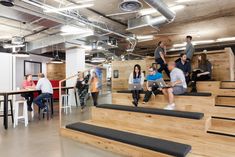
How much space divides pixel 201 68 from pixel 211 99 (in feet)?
5.61

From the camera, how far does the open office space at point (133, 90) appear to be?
124 inches

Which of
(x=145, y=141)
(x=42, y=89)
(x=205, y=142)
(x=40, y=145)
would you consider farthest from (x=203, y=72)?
(x=42, y=89)

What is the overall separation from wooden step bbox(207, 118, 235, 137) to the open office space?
15 mm

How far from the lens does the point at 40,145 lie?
3734mm

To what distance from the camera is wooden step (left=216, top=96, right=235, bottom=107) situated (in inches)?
161

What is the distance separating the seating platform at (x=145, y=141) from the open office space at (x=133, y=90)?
0.04ft

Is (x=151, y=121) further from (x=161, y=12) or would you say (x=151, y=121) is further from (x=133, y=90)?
(x=161, y=12)

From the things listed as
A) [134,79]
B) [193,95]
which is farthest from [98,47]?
[193,95]

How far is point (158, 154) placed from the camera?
8.38 ft

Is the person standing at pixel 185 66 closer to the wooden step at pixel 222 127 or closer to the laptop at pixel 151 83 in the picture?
the laptop at pixel 151 83

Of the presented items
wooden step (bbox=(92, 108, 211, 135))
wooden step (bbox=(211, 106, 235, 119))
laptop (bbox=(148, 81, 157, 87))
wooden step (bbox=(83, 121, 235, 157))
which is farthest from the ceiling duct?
wooden step (bbox=(83, 121, 235, 157))

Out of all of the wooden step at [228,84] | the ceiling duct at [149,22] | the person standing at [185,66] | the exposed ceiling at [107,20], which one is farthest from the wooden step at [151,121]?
the exposed ceiling at [107,20]

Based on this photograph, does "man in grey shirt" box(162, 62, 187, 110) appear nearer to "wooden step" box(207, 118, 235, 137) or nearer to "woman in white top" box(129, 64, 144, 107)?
"woman in white top" box(129, 64, 144, 107)

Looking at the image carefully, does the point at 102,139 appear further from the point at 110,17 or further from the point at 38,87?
the point at 110,17
